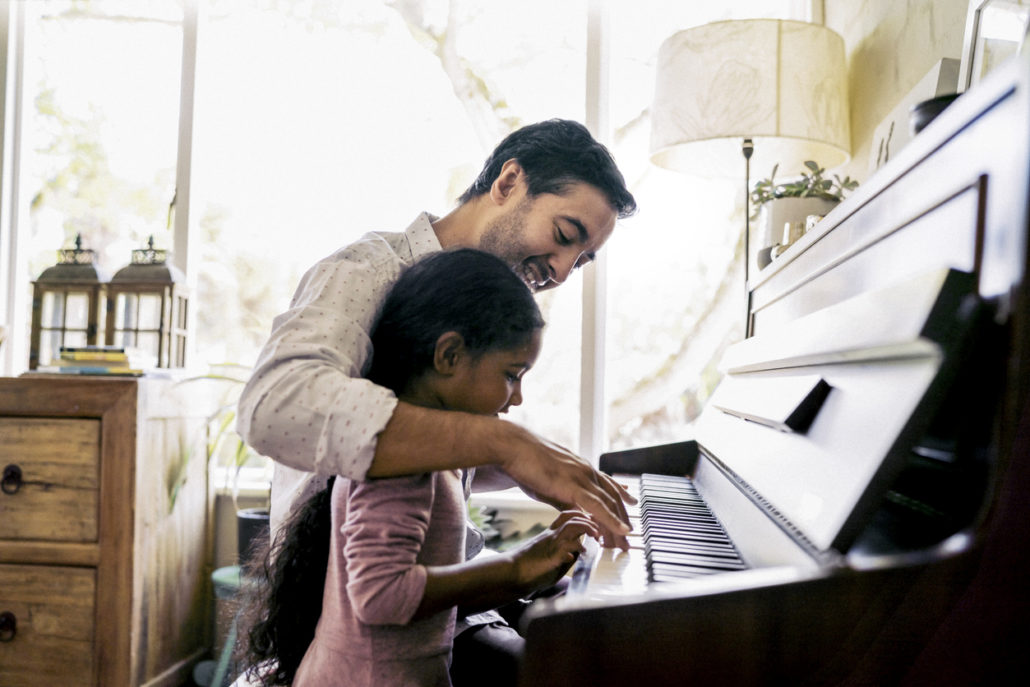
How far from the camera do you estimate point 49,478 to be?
2.28 m

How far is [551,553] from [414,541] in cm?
17

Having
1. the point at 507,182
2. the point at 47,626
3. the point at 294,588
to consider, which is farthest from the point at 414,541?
the point at 47,626

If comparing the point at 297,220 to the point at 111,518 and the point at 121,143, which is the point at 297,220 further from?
the point at 111,518

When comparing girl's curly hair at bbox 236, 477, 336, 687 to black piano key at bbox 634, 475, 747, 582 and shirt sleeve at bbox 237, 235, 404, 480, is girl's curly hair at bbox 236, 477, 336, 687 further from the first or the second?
black piano key at bbox 634, 475, 747, 582

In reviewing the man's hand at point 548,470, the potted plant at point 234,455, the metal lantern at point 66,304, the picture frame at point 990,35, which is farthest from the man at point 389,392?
the metal lantern at point 66,304

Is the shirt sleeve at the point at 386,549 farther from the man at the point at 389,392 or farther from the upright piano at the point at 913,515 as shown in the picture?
the upright piano at the point at 913,515

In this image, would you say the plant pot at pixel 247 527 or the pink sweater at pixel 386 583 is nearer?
the pink sweater at pixel 386 583

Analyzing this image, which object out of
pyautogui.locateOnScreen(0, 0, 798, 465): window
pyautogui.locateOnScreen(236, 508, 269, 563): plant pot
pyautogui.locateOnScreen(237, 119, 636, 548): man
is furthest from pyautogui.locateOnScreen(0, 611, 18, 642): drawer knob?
pyautogui.locateOnScreen(237, 119, 636, 548): man

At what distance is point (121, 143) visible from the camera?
3.19 m

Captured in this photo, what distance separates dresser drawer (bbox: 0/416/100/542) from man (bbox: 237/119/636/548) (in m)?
1.15

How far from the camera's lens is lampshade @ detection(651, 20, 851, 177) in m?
1.99

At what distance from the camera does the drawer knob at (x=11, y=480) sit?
2.29m

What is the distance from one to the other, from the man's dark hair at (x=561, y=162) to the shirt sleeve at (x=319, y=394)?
55 centimetres

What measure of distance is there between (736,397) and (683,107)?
0.91 meters
